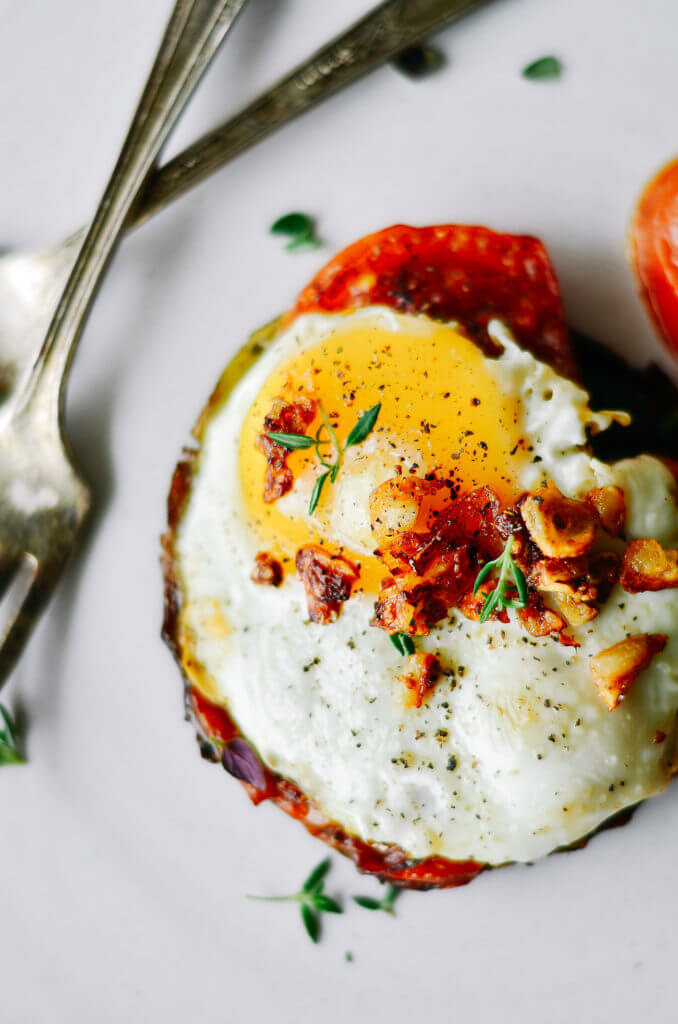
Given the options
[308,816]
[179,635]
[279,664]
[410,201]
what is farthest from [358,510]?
[410,201]

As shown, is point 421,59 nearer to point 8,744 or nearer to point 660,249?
point 660,249

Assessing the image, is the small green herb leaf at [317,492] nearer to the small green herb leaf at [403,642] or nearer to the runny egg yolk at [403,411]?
the runny egg yolk at [403,411]

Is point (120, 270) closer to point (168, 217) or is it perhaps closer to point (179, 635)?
point (168, 217)

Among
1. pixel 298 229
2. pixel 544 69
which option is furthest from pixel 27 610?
pixel 544 69

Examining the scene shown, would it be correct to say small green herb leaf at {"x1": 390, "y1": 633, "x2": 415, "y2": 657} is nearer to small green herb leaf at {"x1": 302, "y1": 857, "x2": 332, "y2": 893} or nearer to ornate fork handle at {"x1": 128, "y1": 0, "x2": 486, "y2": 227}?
small green herb leaf at {"x1": 302, "y1": 857, "x2": 332, "y2": 893}

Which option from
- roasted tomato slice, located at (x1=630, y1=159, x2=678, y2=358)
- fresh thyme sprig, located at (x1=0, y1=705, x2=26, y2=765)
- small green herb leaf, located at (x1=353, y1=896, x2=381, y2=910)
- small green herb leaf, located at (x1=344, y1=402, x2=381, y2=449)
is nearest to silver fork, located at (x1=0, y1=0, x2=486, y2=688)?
fresh thyme sprig, located at (x1=0, y1=705, x2=26, y2=765)

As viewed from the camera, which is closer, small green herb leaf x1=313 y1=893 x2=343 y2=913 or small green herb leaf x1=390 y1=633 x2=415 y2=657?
small green herb leaf x1=390 y1=633 x2=415 y2=657
